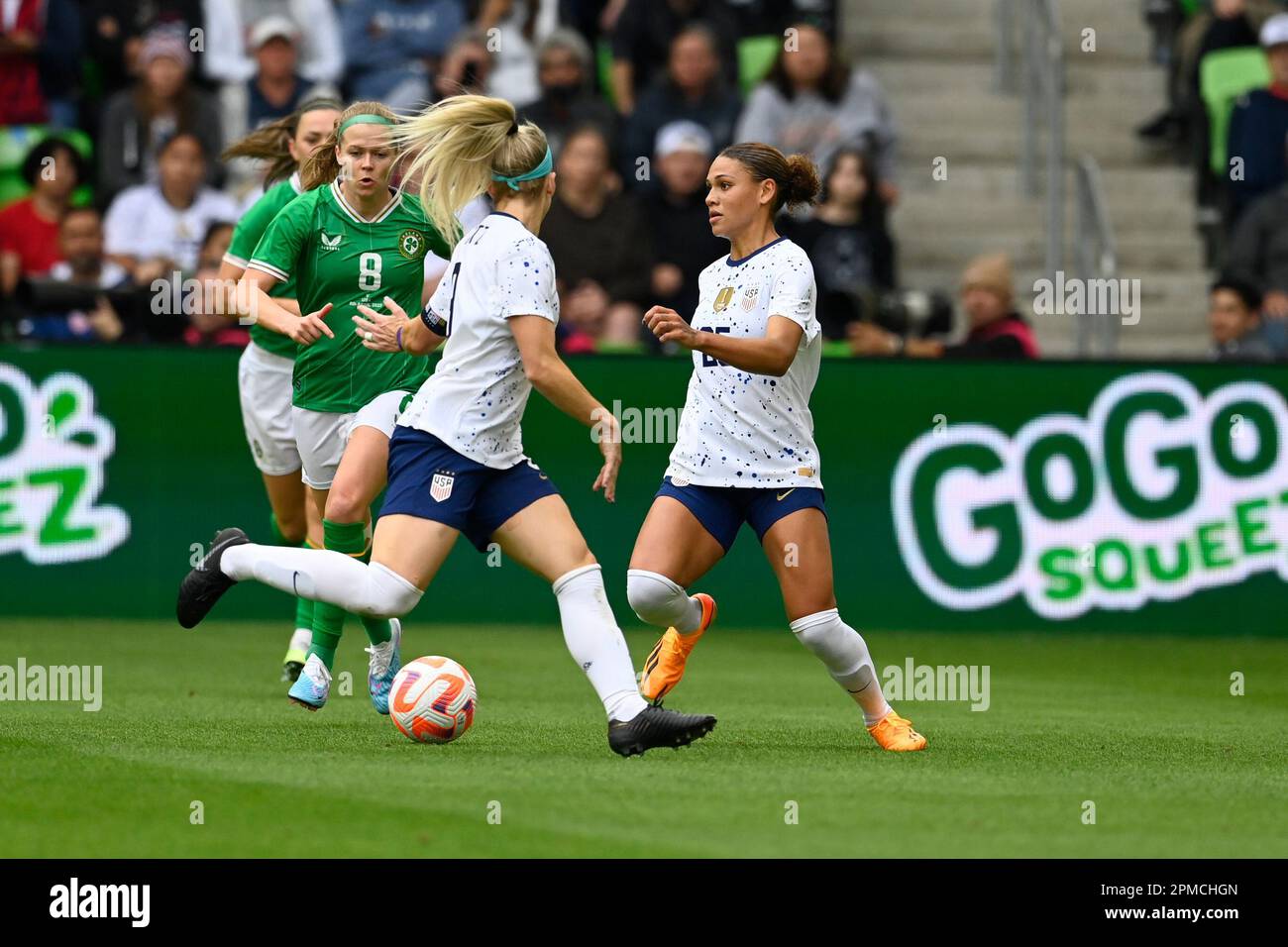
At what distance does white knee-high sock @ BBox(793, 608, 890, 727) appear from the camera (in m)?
8.59

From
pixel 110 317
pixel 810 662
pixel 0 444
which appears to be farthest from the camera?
pixel 110 317

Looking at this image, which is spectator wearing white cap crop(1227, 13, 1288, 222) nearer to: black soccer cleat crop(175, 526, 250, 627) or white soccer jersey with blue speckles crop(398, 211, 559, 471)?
white soccer jersey with blue speckles crop(398, 211, 559, 471)

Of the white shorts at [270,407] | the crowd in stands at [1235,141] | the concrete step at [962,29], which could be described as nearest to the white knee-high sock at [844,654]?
the white shorts at [270,407]

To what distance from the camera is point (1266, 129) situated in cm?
1778

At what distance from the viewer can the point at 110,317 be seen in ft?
50.0

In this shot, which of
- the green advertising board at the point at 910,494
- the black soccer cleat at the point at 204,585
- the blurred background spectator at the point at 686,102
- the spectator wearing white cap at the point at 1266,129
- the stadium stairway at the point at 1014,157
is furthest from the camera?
the stadium stairway at the point at 1014,157

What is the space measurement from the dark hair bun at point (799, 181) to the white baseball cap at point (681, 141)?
25.5 feet

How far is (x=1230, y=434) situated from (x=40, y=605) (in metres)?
7.73

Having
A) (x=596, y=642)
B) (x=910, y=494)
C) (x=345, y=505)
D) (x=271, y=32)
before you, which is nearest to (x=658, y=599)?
(x=596, y=642)

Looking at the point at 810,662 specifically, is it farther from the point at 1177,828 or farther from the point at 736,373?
the point at 1177,828

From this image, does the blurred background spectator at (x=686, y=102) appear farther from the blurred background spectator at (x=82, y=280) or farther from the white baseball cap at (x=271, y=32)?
the blurred background spectator at (x=82, y=280)

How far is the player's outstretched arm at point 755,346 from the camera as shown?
313 inches

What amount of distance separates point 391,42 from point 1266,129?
7.09 m

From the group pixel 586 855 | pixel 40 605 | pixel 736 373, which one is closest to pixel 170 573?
pixel 40 605
